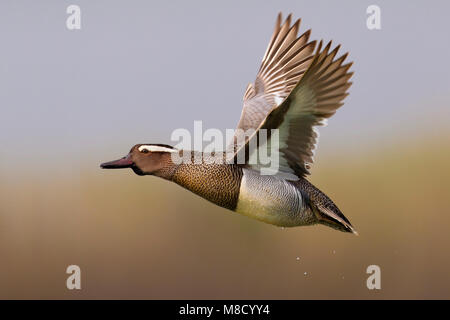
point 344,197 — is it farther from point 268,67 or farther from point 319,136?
point 319,136

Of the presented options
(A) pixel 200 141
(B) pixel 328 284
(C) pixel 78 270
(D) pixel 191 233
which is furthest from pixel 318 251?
(A) pixel 200 141

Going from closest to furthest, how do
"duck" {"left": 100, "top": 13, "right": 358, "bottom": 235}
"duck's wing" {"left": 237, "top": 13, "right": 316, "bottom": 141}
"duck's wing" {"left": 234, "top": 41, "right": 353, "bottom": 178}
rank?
"duck's wing" {"left": 234, "top": 41, "right": 353, "bottom": 178} < "duck" {"left": 100, "top": 13, "right": 358, "bottom": 235} < "duck's wing" {"left": 237, "top": 13, "right": 316, "bottom": 141}

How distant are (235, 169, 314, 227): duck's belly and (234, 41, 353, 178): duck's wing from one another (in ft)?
0.27

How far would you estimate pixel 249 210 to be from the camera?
3346 mm

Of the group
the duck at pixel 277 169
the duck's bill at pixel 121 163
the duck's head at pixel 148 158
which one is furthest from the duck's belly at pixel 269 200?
the duck's bill at pixel 121 163

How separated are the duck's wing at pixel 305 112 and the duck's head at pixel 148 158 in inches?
13.5

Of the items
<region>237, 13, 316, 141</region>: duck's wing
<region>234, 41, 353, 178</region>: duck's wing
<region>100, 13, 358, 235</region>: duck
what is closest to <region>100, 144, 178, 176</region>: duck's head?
<region>100, 13, 358, 235</region>: duck

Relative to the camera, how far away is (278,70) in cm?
417

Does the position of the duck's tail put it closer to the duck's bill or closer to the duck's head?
the duck's head

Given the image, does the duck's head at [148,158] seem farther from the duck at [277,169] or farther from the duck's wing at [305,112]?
the duck's wing at [305,112]

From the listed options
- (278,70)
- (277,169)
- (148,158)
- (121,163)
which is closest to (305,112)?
(277,169)

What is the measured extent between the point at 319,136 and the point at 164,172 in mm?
746

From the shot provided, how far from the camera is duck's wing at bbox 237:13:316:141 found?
13.1ft

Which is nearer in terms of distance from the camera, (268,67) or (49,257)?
(268,67)
